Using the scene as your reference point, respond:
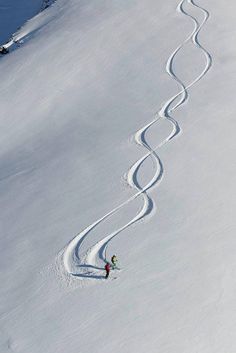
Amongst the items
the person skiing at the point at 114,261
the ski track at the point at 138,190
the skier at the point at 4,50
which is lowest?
the person skiing at the point at 114,261

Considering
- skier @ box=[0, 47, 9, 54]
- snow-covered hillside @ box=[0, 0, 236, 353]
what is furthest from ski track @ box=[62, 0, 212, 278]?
skier @ box=[0, 47, 9, 54]

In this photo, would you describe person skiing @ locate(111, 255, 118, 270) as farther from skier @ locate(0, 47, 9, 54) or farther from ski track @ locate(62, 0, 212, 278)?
skier @ locate(0, 47, 9, 54)

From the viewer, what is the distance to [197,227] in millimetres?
18250

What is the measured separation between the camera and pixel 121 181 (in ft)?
71.3

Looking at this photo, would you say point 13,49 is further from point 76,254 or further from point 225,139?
point 76,254

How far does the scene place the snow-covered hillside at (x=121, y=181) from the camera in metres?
15.6

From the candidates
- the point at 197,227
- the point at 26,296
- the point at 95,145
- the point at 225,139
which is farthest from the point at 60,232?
the point at 225,139

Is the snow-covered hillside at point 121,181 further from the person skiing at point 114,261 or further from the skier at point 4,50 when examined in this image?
the skier at point 4,50

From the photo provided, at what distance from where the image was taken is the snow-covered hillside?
15609mm

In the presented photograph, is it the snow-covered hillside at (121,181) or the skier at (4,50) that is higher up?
the skier at (4,50)

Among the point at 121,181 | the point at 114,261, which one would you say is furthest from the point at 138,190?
the point at 114,261

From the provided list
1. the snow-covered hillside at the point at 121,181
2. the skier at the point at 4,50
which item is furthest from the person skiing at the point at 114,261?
the skier at the point at 4,50

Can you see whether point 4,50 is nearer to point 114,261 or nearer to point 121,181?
point 121,181

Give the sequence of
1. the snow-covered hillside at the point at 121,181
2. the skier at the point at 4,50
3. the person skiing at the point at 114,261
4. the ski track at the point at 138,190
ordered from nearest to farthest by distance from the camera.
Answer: the snow-covered hillside at the point at 121,181 → the person skiing at the point at 114,261 → the ski track at the point at 138,190 → the skier at the point at 4,50
